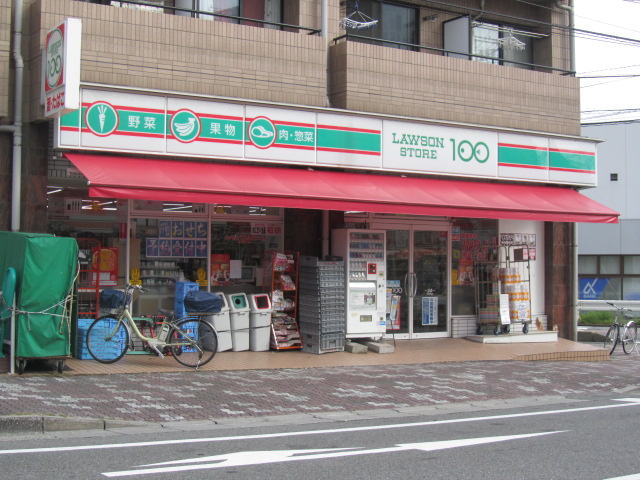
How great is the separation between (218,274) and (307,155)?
9.26 ft

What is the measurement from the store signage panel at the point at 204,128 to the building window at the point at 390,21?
460 centimetres

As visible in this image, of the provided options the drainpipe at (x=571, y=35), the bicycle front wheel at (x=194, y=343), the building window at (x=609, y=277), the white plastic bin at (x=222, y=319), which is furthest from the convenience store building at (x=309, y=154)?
the building window at (x=609, y=277)

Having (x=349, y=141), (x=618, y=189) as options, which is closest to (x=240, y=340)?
(x=349, y=141)

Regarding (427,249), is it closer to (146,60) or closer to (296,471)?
(146,60)

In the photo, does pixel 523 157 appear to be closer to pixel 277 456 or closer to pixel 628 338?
pixel 628 338

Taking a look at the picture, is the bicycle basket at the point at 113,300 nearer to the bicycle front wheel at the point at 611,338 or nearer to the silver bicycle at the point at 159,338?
the silver bicycle at the point at 159,338

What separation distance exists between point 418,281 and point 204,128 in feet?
20.0

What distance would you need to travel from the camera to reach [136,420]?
8828mm

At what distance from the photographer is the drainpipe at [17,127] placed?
12.5 meters

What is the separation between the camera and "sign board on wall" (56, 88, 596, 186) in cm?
1262

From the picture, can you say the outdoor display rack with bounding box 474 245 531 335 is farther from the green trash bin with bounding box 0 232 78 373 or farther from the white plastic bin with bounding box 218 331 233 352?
the green trash bin with bounding box 0 232 78 373

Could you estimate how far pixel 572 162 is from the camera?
17.7 meters

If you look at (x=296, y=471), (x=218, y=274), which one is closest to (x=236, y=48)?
(x=218, y=274)

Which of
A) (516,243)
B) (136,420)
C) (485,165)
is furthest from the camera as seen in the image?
(516,243)
